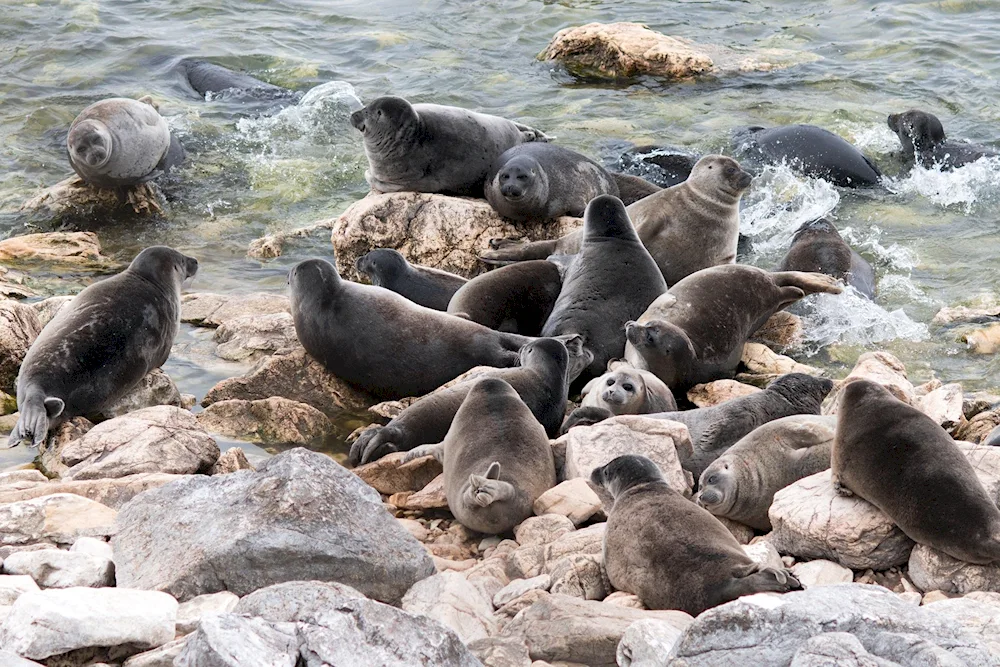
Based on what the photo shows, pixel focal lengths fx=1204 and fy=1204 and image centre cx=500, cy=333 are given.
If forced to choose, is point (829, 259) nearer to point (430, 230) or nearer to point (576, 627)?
point (430, 230)

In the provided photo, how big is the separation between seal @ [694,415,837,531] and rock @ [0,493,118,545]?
245cm

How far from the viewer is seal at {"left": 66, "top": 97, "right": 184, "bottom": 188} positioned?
436 inches

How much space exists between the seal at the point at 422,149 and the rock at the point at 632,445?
445 cm

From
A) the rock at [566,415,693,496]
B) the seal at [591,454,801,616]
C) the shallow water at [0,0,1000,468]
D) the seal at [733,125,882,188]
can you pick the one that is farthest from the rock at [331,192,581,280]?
the seal at [591,454,801,616]

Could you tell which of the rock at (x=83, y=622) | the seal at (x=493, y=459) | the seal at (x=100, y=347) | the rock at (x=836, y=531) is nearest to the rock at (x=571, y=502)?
the seal at (x=493, y=459)

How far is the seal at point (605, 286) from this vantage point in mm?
7895

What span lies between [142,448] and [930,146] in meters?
9.13

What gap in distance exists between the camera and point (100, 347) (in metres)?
7.04

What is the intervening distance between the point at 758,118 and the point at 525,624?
35.4 feet

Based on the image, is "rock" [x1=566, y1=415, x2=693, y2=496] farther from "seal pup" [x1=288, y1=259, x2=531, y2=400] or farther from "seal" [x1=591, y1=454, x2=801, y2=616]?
"seal pup" [x1=288, y1=259, x2=531, y2=400]

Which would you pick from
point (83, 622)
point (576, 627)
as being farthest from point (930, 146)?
point (83, 622)

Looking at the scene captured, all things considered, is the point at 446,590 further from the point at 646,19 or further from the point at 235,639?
the point at 646,19

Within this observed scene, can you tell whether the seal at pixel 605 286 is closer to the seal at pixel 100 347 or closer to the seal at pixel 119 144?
the seal at pixel 100 347

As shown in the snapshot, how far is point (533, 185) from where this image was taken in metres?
9.30
